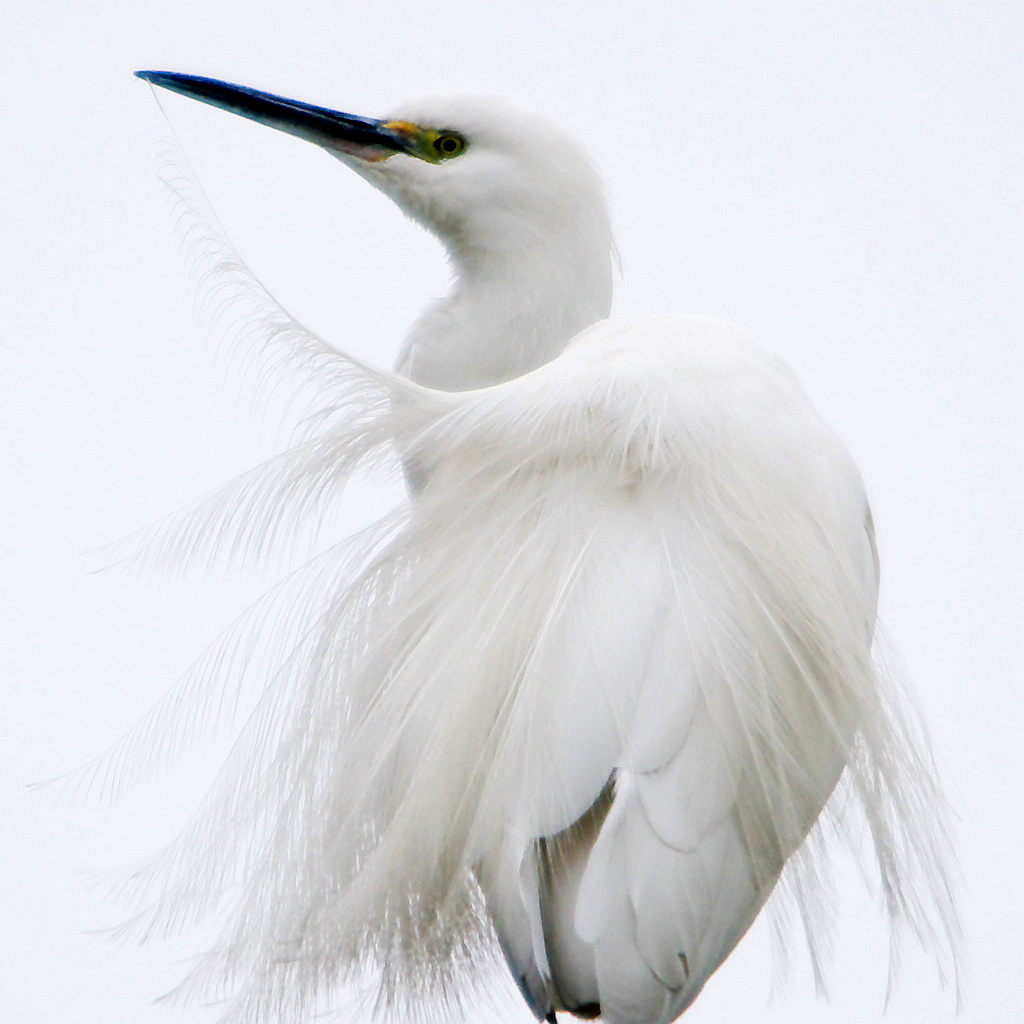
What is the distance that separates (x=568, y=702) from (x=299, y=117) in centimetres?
72

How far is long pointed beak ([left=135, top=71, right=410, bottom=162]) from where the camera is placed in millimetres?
A: 1166

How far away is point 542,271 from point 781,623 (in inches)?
18.8

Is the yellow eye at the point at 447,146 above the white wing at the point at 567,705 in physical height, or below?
above

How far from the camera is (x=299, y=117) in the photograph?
1.20 meters

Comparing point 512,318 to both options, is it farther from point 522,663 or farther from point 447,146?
point 522,663

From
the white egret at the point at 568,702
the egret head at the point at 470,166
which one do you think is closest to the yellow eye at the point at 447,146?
the egret head at the point at 470,166

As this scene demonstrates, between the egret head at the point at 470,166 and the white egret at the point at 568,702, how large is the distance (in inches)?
9.6

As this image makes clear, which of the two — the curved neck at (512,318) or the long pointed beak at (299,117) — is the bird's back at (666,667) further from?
the long pointed beak at (299,117)

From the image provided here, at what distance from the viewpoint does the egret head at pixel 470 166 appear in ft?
3.76

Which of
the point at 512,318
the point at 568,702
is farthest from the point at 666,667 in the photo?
the point at 512,318

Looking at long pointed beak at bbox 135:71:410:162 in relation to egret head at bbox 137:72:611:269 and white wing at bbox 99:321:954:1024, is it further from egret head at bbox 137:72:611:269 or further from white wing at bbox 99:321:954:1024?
white wing at bbox 99:321:954:1024

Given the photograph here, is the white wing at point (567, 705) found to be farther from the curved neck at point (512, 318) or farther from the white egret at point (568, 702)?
the curved neck at point (512, 318)

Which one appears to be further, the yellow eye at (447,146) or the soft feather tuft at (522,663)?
the yellow eye at (447,146)

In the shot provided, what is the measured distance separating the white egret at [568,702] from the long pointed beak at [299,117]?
1.26 feet
